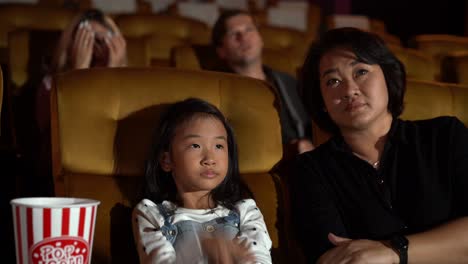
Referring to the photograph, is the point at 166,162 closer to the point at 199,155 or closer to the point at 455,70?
the point at 199,155

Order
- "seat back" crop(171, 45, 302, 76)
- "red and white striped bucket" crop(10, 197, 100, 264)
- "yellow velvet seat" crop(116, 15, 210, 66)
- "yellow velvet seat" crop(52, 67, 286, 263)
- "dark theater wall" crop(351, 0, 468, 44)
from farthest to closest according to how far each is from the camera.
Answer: "dark theater wall" crop(351, 0, 468, 44) → "yellow velvet seat" crop(116, 15, 210, 66) → "seat back" crop(171, 45, 302, 76) → "yellow velvet seat" crop(52, 67, 286, 263) → "red and white striped bucket" crop(10, 197, 100, 264)

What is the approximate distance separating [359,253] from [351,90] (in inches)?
13.5

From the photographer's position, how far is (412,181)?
130 cm

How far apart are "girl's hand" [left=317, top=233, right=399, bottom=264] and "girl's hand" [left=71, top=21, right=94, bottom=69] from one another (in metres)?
1.18

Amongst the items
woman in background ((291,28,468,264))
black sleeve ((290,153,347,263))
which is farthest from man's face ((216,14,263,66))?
black sleeve ((290,153,347,263))

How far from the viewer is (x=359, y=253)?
1197 mm

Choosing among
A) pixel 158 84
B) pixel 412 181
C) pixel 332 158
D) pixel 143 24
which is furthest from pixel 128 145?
pixel 143 24

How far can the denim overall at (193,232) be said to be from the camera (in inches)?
49.1

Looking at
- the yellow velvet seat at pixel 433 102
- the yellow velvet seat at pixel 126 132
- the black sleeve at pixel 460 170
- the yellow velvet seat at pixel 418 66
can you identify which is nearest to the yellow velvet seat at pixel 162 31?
the yellow velvet seat at pixel 418 66

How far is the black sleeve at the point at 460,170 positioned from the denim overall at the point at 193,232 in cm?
44

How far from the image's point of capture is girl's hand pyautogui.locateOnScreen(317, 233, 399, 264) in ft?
3.91

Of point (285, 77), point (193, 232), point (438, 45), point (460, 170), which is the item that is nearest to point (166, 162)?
point (193, 232)

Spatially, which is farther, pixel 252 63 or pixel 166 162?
pixel 252 63

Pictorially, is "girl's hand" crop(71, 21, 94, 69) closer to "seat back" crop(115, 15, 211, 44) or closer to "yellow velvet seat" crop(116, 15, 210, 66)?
"yellow velvet seat" crop(116, 15, 210, 66)
